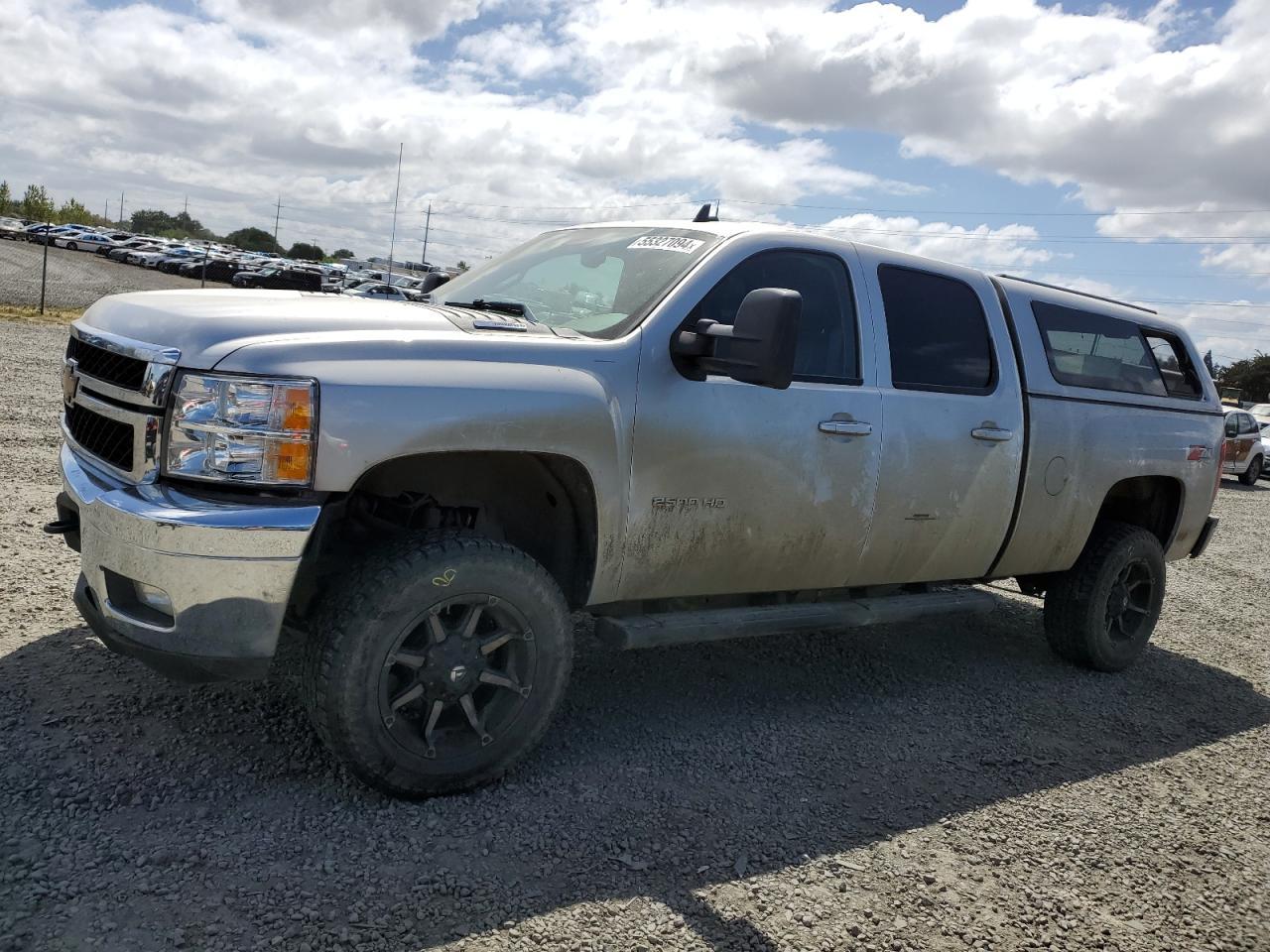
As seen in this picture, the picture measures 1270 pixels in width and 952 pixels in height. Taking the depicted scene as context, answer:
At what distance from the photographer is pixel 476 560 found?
335 centimetres

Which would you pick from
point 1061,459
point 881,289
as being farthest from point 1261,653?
point 881,289

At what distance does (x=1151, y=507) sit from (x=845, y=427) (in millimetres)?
2887

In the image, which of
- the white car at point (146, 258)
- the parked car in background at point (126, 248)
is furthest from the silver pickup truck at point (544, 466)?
the parked car in background at point (126, 248)

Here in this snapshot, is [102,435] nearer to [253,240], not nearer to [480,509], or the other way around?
[480,509]

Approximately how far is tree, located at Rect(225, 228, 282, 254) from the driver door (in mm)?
114620

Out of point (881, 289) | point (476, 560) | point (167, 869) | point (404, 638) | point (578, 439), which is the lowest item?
point (167, 869)

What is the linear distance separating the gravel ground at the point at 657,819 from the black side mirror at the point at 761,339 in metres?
1.50

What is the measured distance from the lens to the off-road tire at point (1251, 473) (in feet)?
67.7

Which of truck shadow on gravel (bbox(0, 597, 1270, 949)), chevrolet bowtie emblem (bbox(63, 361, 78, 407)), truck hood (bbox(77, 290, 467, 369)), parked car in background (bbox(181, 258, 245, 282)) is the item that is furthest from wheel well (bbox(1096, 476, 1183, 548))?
parked car in background (bbox(181, 258, 245, 282))

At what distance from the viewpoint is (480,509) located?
12.7 ft

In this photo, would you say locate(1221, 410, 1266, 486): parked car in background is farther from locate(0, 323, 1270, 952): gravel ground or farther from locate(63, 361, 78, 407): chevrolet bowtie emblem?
locate(63, 361, 78, 407): chevrolet bowtie emblem

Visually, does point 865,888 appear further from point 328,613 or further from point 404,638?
point 328,613

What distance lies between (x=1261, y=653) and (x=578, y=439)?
5474 mm

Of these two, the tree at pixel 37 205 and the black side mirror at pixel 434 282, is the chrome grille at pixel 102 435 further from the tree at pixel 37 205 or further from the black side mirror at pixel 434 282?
the tree at pixel 37 205
